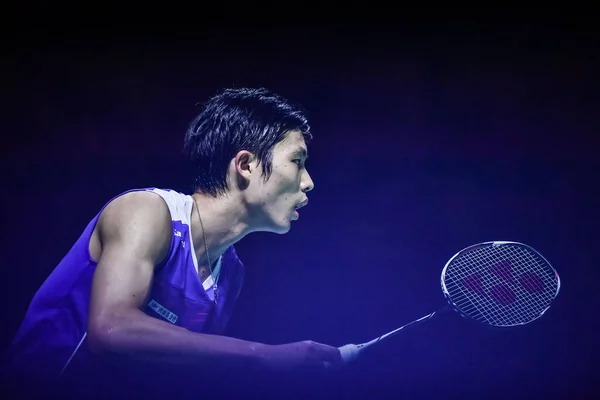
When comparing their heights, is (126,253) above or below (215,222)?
below

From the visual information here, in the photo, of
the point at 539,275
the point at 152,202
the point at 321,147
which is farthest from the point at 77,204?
the point at 539,275

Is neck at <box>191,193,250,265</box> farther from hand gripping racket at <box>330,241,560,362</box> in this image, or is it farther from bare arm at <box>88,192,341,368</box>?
hand gripping racket at <box>330,241,560,362</box>

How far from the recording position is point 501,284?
6.43 feet

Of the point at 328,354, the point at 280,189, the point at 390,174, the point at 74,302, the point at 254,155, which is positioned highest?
the point at 390,174

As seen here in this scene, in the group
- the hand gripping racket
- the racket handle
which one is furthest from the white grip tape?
the hand gripping racket

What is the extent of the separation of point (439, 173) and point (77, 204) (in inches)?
60.9

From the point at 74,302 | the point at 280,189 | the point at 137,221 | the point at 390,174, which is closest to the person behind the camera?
the point at 137,221

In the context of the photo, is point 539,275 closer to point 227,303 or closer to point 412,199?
point 412,199

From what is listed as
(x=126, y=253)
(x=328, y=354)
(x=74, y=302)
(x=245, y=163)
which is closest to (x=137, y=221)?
(x=126, y=253)

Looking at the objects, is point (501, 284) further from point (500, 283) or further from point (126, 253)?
point (126, 253)

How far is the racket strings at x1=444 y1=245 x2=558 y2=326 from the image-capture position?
1891 mm

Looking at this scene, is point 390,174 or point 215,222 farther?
point 390,174

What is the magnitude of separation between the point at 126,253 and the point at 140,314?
0.52ft

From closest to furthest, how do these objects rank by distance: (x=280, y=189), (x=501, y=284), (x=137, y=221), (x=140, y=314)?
(x=140, y=314) → (x=137, y=221) → (x=280, y=189) → (x=501, y=284)
